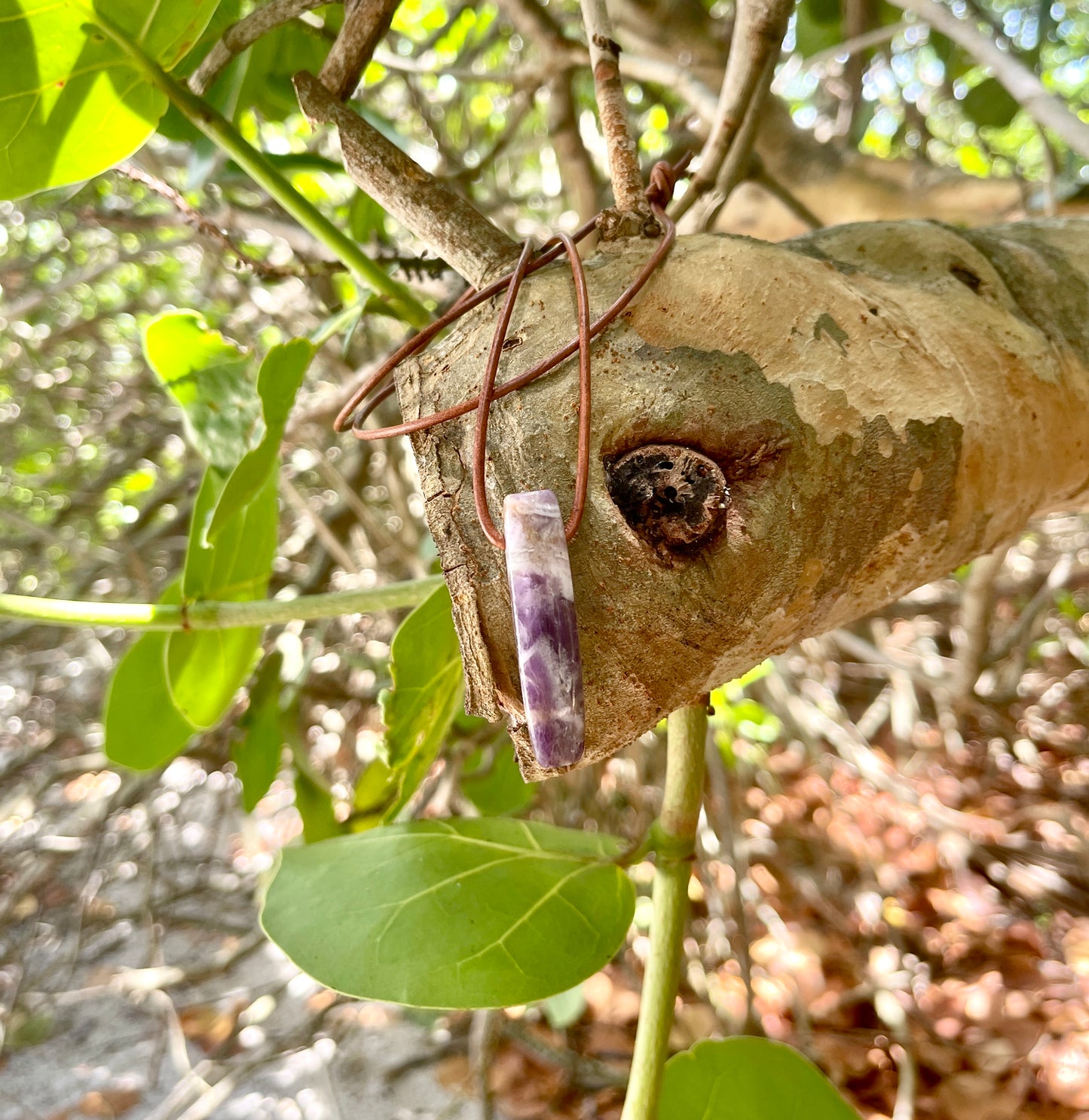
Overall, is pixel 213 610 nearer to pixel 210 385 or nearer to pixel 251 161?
pixel 210 385

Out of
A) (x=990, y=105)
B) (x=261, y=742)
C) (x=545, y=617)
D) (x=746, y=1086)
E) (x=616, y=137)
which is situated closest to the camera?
(x=545, y=617)

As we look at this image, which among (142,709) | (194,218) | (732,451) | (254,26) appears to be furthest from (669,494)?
(142,709)

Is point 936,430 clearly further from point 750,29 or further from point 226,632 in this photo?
point 226,632

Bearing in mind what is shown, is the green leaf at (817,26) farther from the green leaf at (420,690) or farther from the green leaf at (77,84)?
the green leaf at (420,690)

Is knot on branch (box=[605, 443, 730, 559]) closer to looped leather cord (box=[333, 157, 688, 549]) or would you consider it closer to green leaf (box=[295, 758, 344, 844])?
looped leather cord (box=[333, 157, 688, 549])

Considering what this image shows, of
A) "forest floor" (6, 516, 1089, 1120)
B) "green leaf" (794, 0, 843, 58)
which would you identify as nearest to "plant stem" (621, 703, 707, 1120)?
"forest floor" (6, 516, 1089, 1120)

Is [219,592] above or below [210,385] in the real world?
below
